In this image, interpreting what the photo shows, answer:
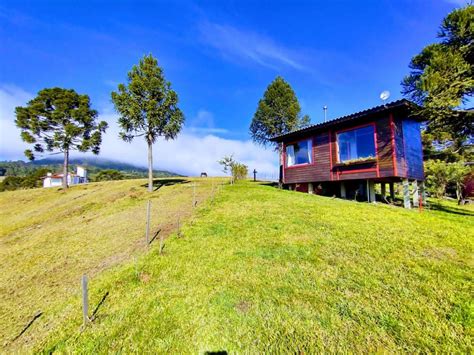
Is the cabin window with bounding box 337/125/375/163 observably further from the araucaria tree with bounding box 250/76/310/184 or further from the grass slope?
the araucaria tree with bounding box 250/76/310/184

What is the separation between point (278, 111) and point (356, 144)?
17.3 meters

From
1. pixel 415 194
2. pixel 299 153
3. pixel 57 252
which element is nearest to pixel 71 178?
pixel 57 252

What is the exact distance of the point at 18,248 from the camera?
9.40m

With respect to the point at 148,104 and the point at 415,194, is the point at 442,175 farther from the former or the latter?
the point at 148,104

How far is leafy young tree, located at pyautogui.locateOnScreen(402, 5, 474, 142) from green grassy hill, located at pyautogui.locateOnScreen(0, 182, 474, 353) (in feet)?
17.6

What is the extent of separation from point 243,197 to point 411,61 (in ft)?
55.4

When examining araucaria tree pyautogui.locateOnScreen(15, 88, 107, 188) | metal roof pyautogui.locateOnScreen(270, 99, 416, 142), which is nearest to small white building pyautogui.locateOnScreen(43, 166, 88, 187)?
araucaria tree pyautogui.locateOnScreen(15, 88, 107, 188)

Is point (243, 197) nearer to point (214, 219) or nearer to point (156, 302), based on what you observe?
point (214, 219)

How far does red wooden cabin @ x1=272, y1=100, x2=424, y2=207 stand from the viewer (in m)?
11.5

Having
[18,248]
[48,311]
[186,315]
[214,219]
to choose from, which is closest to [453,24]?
[214,219]

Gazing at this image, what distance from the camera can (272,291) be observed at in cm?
456

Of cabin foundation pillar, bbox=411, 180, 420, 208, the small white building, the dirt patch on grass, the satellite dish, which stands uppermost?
the satellite dish

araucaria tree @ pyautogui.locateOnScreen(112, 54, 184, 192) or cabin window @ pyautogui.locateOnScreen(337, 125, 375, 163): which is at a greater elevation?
araucaria tree @ pyautogui.locateOnScreen(112, 54, 184, 192)

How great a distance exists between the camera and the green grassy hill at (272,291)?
3.45 metres
